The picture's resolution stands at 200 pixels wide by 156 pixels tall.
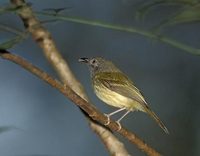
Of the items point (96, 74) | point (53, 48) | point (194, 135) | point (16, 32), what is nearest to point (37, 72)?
point (16, 32)

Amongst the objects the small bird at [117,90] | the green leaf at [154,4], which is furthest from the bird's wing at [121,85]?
the green leaf at [154,4]

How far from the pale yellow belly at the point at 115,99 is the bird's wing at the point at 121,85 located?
0.07 feet

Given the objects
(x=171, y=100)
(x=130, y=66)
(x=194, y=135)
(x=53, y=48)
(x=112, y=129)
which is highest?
(x=130, y=66)

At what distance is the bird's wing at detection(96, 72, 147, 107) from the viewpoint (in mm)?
2920

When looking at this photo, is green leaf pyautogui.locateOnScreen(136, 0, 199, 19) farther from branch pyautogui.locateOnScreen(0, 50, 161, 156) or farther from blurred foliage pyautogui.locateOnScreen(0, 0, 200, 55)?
branch pyautogui.locateOnScreen(0, 50, 161, 156)

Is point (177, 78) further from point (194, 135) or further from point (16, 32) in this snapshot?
point (16, 32)

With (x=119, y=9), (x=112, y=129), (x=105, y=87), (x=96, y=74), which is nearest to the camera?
(x=112, y=129)

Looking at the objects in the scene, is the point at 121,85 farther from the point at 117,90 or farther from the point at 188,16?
the point at 188,16

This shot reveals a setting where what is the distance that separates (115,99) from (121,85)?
0.08 m

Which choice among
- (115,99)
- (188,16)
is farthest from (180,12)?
(115,99)

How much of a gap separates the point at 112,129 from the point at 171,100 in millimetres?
5369

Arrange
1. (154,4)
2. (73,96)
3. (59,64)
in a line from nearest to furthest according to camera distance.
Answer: (154,4), (73,96), (59,64)

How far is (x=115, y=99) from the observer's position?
9.85ft

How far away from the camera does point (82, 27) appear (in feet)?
22.1
